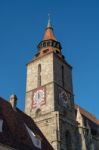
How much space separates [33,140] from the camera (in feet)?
87.6

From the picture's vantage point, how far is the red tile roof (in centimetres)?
2350

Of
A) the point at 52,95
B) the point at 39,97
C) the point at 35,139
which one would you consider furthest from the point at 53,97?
the point at 35,139

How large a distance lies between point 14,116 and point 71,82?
12244 millimetres

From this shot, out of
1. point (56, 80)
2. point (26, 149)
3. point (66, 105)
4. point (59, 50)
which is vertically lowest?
point (26, 149)

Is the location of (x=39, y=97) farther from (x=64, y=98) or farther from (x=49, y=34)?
(x=49, y=34)

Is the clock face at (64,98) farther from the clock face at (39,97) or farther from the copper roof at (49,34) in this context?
the copper roof at (49,34)

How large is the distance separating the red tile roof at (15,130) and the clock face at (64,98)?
4908 mm

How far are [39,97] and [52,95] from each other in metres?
1.98

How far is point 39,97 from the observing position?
35.0 metres

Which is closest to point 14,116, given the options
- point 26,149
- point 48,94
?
point 26,149

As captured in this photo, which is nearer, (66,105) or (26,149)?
(26,149)

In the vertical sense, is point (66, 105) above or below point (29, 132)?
above

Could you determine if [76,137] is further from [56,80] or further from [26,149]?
[26,149]

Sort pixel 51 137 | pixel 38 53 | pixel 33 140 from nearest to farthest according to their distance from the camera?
pixel 33 140 → pixel 51 137 → pixel 38 53
